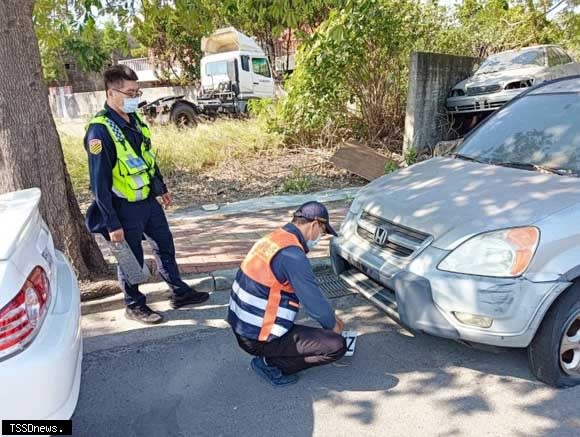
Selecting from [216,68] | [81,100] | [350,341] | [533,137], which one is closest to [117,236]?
[350,341]

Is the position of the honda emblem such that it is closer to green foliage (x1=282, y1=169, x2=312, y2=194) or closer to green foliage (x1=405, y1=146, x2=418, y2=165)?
green foliage (x1=282, y1=169, x2=312, y2=194)

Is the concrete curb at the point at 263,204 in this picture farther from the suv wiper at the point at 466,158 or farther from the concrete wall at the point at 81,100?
the concrete wall at the point at 81,100

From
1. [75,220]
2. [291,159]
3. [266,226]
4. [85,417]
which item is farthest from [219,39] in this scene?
[85,417]

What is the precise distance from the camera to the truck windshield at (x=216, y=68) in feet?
53.3

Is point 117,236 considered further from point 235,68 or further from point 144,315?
point 235,68

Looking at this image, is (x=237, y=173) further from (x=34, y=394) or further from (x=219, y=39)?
(x=219, y=39)

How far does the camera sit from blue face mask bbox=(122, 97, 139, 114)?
326 cm

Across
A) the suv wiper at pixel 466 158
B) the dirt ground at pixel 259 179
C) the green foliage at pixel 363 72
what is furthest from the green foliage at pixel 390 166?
the suv wiper at pixel 466 158

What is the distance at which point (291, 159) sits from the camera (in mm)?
8781

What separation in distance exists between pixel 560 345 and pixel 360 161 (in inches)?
207

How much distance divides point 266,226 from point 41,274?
3.72 m

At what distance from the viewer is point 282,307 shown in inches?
107

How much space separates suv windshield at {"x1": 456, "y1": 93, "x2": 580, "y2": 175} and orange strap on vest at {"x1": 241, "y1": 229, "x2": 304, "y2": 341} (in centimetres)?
177

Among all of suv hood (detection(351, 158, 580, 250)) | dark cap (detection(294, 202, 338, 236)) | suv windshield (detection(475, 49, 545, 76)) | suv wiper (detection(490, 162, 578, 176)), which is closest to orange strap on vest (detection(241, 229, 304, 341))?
dark cap (detection(294, 202, 338, 236))
